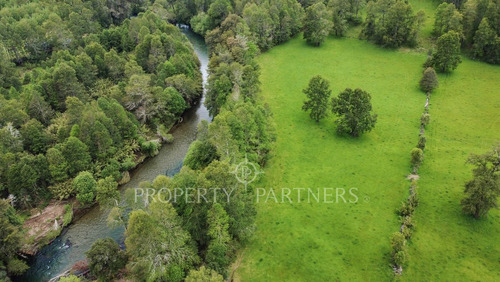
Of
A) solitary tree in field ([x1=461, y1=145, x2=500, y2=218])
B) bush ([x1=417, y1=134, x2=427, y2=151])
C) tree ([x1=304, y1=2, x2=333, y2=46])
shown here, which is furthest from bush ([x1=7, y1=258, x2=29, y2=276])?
tree ([x1=304, y1=2, x2=333, y2=46])

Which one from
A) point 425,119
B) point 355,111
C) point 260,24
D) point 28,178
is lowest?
point 425,119

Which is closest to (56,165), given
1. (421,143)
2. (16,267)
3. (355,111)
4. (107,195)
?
(107,195)

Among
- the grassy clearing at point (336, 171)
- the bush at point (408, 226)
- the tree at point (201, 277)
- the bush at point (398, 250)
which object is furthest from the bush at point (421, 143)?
the tree at point (201, 277)

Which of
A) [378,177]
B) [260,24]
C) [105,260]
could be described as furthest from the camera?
[260,24]

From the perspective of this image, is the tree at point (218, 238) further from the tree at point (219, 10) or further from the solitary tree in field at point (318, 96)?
the tree at point (219, 10)

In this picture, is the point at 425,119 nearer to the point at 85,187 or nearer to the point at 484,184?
the point at 484,184

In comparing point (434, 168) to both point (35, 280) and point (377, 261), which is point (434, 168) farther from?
point (35, 280)
